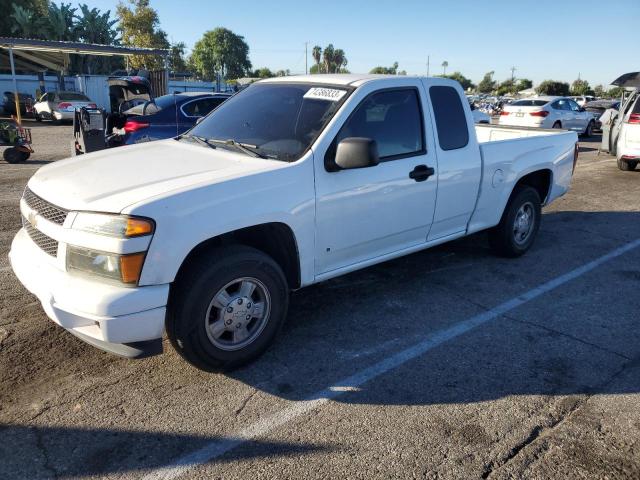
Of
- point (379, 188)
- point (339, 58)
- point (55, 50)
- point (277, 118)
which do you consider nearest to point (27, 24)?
point (55, 50)

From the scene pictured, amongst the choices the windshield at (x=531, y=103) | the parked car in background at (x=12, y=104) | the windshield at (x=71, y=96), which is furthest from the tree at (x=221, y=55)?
the windshield at (x=531, y=103)

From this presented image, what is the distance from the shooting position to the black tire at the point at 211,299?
10.1 feet

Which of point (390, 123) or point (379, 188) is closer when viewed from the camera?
point (379, 188)

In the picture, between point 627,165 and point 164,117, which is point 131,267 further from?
point 627,165

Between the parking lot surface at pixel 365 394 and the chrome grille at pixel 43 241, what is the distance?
81 cm

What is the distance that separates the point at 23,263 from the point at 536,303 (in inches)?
158

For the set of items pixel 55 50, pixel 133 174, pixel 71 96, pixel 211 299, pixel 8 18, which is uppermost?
pixel 8 18

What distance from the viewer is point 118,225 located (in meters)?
2.83

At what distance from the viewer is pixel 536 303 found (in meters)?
4.66

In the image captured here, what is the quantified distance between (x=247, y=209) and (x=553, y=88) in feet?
215

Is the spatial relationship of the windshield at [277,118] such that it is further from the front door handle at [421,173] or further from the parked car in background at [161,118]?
the parked car in background at [161,118]

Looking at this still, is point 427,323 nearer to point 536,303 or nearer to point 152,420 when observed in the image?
point 536,303

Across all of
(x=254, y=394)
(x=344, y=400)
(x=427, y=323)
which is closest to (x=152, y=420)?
(x=254, y=394)

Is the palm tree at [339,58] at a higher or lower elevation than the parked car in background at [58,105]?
higher
